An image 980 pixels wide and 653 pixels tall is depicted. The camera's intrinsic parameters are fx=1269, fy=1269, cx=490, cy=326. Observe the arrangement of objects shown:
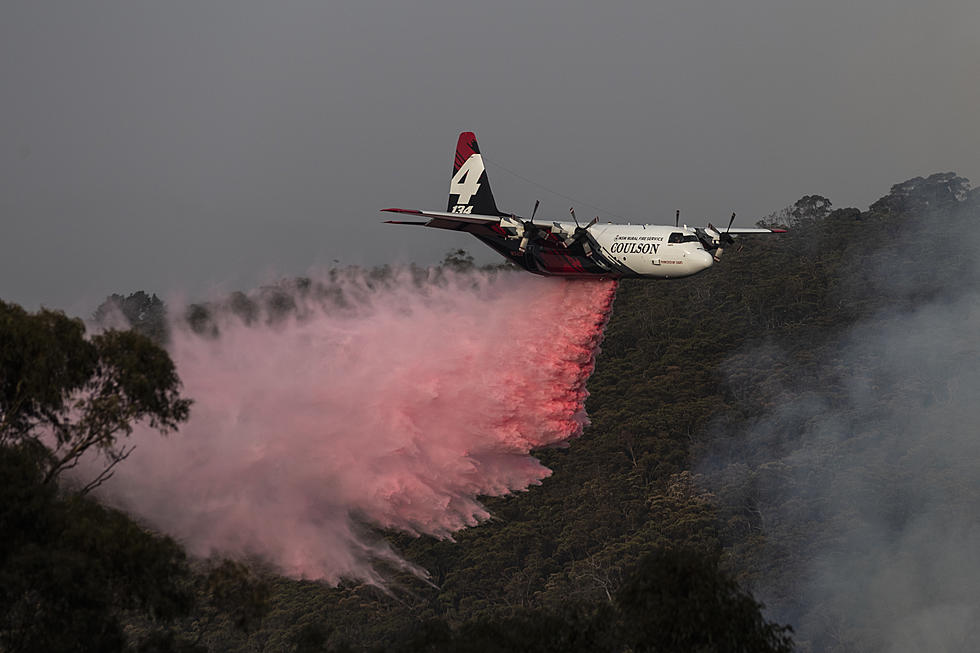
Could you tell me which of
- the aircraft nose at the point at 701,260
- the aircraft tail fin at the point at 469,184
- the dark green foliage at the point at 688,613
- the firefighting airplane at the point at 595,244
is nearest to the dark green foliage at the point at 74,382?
the dark green foliage at the point at 688,613

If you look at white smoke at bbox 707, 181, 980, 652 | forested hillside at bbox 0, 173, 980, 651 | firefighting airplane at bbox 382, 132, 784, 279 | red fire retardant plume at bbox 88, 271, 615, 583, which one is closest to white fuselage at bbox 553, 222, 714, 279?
firefighting airplane at bbox 382, 132, 784, 279

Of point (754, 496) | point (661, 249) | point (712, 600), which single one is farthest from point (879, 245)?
point (712, 600)

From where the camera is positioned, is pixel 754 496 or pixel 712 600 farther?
pixel 754 496

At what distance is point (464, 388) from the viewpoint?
38.2 metres

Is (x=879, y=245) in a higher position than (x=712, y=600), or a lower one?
higher

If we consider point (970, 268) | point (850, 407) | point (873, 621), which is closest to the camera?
point (873, 621)

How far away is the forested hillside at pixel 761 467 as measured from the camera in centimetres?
5506

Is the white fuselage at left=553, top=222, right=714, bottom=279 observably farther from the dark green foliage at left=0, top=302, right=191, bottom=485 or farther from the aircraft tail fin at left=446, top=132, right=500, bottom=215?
the dark green foliage at left=0, top=302, right=191, bottom=485

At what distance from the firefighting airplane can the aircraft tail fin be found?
3.83 meters

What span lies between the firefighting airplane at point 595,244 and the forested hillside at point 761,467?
1139cm

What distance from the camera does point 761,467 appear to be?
6297cm

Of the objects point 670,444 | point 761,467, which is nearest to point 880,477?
point 761,467

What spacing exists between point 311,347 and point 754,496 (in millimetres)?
29064

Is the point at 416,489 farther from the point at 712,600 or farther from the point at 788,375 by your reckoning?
the point at 788,375
